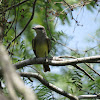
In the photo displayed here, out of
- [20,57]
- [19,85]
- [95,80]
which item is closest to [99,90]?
[95,80]

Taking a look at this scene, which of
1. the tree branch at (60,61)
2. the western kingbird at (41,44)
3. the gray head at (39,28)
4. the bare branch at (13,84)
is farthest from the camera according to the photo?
the western kingbird at (41,44)

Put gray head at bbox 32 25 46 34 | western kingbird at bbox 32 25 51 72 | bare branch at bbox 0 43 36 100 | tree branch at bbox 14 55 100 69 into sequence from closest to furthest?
bare branch at bbox 0 43 36 100 < tree branch at bbox 14 55 100 69 < gray head at bbox 32 25 46 34 < western kingbird at bbox 32 25 51 72

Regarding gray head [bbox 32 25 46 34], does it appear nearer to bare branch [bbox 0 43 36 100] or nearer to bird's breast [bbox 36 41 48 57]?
bird's breast [bbox 36 41 48 57]

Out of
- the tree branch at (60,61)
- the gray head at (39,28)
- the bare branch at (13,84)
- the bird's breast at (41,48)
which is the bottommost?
the bird's breast at (41,48)

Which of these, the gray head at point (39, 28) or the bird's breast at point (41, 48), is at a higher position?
the gray head at point (39, 28)

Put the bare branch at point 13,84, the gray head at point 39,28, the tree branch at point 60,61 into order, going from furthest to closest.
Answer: the gray head at point 39,28
the tree branch at point 60,61
the bare branch at point 13,84

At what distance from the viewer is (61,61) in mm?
3186

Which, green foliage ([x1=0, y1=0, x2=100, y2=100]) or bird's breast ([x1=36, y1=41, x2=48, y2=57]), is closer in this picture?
green foliage ([x1=0, y1=0, x2=100, y2=100])

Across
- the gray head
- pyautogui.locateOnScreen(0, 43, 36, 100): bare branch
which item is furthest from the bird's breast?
pyautogui.locateOnScreen(0, 43, 36, 100): bare branch

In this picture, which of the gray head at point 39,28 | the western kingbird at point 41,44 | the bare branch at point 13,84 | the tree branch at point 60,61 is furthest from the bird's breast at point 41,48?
the bare branch at point 13,84

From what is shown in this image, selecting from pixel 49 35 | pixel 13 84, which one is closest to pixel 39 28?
pixel 49 35

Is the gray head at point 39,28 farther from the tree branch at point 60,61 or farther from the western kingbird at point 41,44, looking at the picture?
the tree branch at point 60,61

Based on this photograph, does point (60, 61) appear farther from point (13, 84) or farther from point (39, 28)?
point (13, 84)

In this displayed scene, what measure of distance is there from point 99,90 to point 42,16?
245 centimetres
